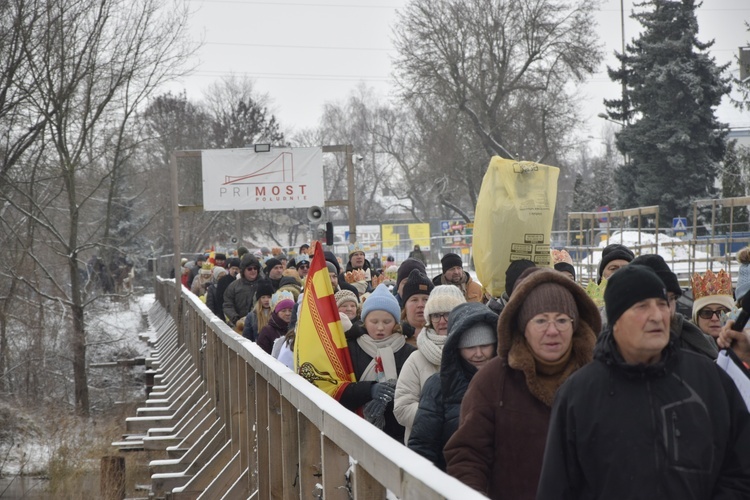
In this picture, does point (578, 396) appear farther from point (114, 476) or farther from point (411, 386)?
point (114, 476)

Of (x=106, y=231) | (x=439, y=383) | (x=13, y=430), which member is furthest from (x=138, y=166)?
(x=439, y=383)

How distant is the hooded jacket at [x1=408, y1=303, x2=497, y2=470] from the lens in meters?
4.82

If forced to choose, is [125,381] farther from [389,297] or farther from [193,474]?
[389,297]

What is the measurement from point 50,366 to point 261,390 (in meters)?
18.9

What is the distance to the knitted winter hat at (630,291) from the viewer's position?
349 cm

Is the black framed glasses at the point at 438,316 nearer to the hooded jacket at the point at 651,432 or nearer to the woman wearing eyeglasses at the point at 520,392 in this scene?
the woman wearing eyeglasses at the point at 520,392

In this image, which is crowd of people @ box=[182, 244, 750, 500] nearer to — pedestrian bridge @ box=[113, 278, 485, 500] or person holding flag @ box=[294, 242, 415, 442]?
person holding flag @ box=[294, 242, 415, 442]

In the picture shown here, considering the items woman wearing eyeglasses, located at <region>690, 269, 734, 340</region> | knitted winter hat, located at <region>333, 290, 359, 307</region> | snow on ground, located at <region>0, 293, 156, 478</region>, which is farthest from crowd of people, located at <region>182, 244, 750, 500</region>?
snow on ground, located at <region>0, 293, 156, 478</region>

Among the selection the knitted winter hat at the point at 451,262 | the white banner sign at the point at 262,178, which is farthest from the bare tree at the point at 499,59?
the knitted winter hat at the point at 451,262

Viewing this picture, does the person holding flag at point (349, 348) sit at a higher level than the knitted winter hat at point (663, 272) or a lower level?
lower

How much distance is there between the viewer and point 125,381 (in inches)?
1081

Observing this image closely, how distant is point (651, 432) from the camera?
3.30 m

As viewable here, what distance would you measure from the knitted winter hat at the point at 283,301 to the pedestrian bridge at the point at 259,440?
523mm

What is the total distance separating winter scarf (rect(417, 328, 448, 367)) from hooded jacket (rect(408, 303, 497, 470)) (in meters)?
0.46
